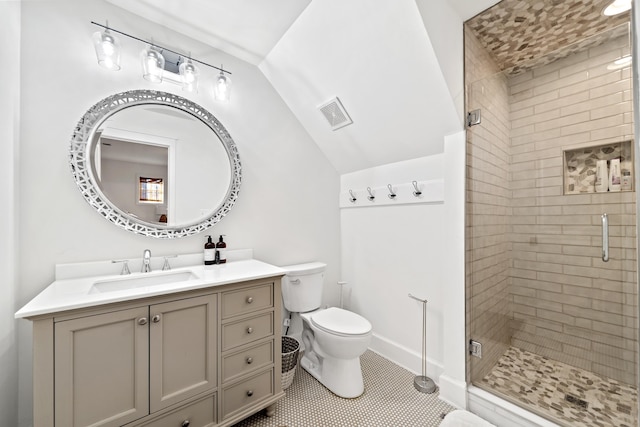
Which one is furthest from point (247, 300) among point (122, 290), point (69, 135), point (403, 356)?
point (403, 356)

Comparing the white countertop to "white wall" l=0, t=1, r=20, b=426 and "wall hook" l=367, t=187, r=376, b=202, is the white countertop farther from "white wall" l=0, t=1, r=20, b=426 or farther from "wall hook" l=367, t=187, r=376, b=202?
"wall hook" l=367, t=187, r=376, b=202

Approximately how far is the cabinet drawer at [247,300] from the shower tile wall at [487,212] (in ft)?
4.25

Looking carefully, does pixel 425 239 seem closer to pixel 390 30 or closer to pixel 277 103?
pixel 390 30

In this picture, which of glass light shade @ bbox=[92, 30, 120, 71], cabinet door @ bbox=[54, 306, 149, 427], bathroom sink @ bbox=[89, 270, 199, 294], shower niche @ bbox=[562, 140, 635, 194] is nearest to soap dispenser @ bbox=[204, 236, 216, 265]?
bathroom sink @ bbox=[89, 270, 199, 294]

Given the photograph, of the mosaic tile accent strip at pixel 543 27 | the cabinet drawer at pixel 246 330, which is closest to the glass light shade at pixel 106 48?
the cabinet drawer at pixel 246 330

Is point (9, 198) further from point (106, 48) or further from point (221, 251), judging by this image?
point (221, 251)

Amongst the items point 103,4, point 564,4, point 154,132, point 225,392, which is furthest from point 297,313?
point 564,4

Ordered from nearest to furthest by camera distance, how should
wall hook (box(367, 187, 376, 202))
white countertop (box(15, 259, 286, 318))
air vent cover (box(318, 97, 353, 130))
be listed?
white countertop (box(15, 259, 286, 318))
air vent cover (box(318, 97, 353, 130))
wall hook (box(367, 187, 376, 202))

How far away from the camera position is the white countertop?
0.98m

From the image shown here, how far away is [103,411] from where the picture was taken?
107cm

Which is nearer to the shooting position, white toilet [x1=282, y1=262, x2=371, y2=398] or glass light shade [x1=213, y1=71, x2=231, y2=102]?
white toilet [x1=282, y1=262, x2=371, y2=398]

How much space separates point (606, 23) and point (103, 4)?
10.2ft

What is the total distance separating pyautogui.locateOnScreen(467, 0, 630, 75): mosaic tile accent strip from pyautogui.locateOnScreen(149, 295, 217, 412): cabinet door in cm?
239

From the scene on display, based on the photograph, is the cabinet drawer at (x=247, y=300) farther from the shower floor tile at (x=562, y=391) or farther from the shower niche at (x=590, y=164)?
the shower niche at (x=590, y=164)
